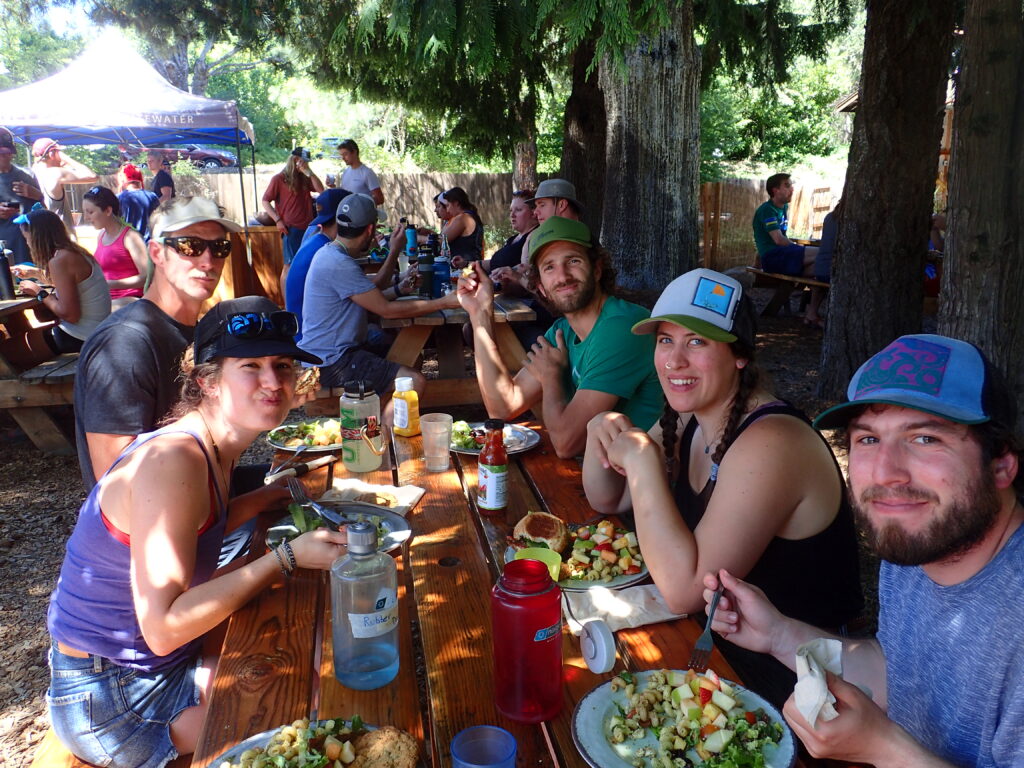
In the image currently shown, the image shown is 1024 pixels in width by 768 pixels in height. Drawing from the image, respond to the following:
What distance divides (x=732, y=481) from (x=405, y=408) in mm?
1612

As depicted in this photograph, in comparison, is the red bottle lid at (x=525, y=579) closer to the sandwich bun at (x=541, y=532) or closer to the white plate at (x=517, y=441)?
the sandwich bun at (x=541, y=532)

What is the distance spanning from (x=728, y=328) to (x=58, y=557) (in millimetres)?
4132

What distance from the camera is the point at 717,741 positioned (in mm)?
1379

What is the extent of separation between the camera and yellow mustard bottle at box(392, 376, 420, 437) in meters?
3.17

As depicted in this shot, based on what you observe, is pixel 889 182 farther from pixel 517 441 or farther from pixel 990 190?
pixel 517 441

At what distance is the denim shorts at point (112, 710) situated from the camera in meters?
2.00

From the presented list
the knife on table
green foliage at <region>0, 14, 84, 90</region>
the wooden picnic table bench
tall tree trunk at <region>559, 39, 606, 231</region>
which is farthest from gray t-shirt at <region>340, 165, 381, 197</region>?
green foliage at <region>0, 14, 84, 90</region>

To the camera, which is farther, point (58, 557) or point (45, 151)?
point (45, 151)

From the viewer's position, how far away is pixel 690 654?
173cm

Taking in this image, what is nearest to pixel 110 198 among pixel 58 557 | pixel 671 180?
pixel 58 557

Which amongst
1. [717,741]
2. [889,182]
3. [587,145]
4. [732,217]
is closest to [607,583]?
[717,741]

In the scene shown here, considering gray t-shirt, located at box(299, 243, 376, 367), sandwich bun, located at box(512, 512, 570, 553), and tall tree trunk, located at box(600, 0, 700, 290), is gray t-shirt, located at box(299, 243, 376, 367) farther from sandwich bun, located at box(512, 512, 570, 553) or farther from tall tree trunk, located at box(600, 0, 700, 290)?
sandwich bun, located at box(512, 512, 570, 553)

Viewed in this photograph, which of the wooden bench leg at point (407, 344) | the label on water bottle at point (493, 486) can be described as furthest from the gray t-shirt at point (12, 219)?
the label on water bottle at point (493, 486)

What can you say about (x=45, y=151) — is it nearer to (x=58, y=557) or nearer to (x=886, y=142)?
(x=58, y=557)
